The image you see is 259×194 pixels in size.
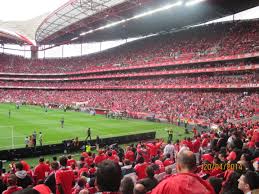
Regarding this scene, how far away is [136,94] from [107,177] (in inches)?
2162

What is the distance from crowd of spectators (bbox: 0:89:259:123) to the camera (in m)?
37.2

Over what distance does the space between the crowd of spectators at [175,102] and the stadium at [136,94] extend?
0.22m

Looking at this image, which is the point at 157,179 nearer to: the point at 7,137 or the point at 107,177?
the point at 107,177

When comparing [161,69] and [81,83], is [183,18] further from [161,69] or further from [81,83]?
[81,83]

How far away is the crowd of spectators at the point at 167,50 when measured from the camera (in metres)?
48.2

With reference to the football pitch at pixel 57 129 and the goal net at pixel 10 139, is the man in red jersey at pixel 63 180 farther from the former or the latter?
the football pitch at pixel 57 129

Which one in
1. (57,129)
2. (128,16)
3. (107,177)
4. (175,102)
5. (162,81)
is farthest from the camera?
(162,81)

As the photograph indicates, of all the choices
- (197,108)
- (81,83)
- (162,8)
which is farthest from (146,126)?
(81,83)

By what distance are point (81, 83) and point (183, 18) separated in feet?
106

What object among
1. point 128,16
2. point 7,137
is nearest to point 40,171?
point 7,137

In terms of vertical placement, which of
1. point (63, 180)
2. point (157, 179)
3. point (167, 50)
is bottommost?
point (157, 179)

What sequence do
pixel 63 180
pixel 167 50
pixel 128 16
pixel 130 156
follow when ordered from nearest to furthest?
1. pixel 63 180
2. pixel 130 156
3. pixel 128 16
4. pixel 167 50

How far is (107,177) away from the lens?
290 cm

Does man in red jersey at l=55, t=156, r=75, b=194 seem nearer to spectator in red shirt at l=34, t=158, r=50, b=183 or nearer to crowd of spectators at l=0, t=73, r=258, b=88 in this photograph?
spectator in red shirt at l=34, t=158, r=50, b=183
